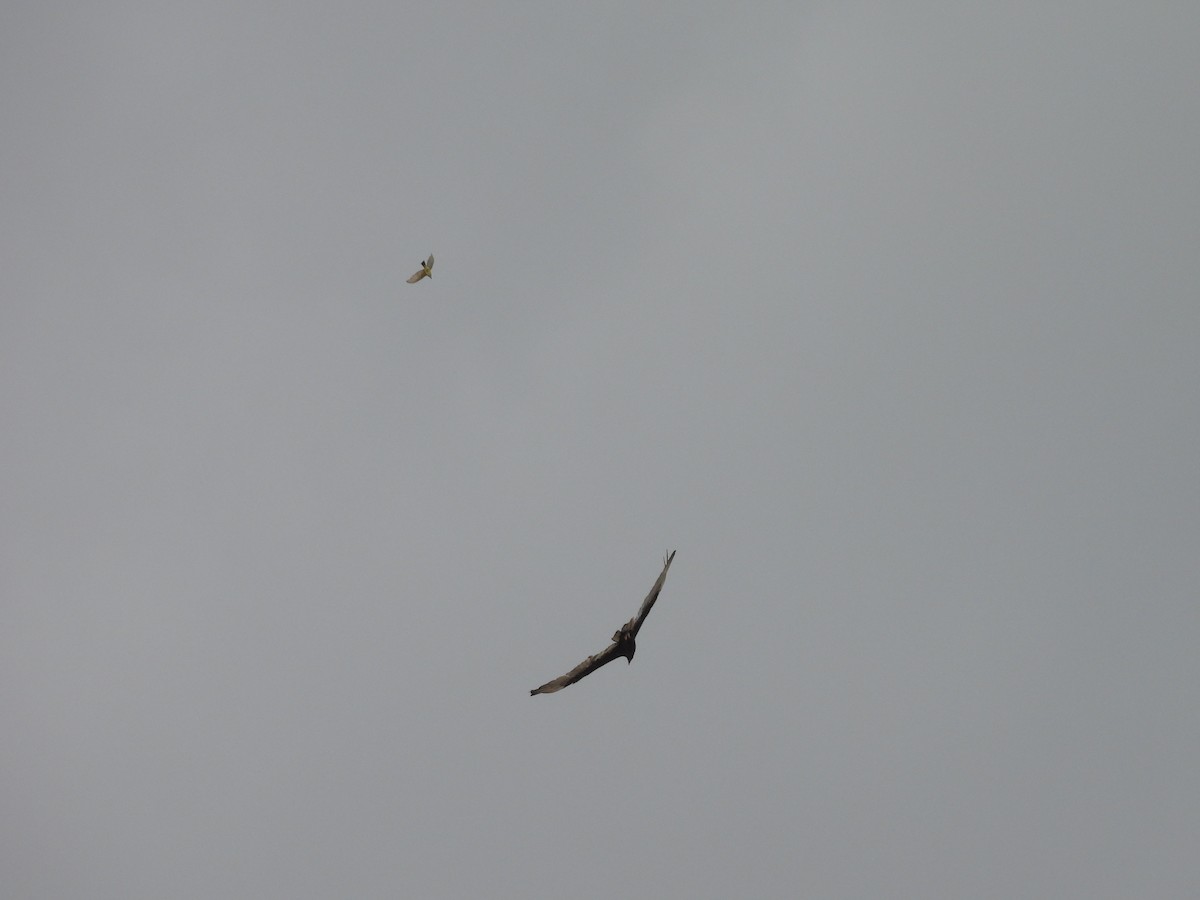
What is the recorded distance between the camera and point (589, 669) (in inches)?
1309

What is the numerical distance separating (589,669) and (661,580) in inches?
144

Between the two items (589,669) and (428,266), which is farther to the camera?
(428,266)

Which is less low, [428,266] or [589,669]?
[428,266]

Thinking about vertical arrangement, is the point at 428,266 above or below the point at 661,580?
above

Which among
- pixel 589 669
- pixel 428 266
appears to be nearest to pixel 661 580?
pixel 589 669

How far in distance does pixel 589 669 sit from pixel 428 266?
5314cm

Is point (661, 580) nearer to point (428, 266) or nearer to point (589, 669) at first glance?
point (589, 669)

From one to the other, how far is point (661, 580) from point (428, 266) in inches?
2085

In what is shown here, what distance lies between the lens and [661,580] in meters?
32.9

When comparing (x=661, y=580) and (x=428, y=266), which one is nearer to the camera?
(x=661, y=580)
